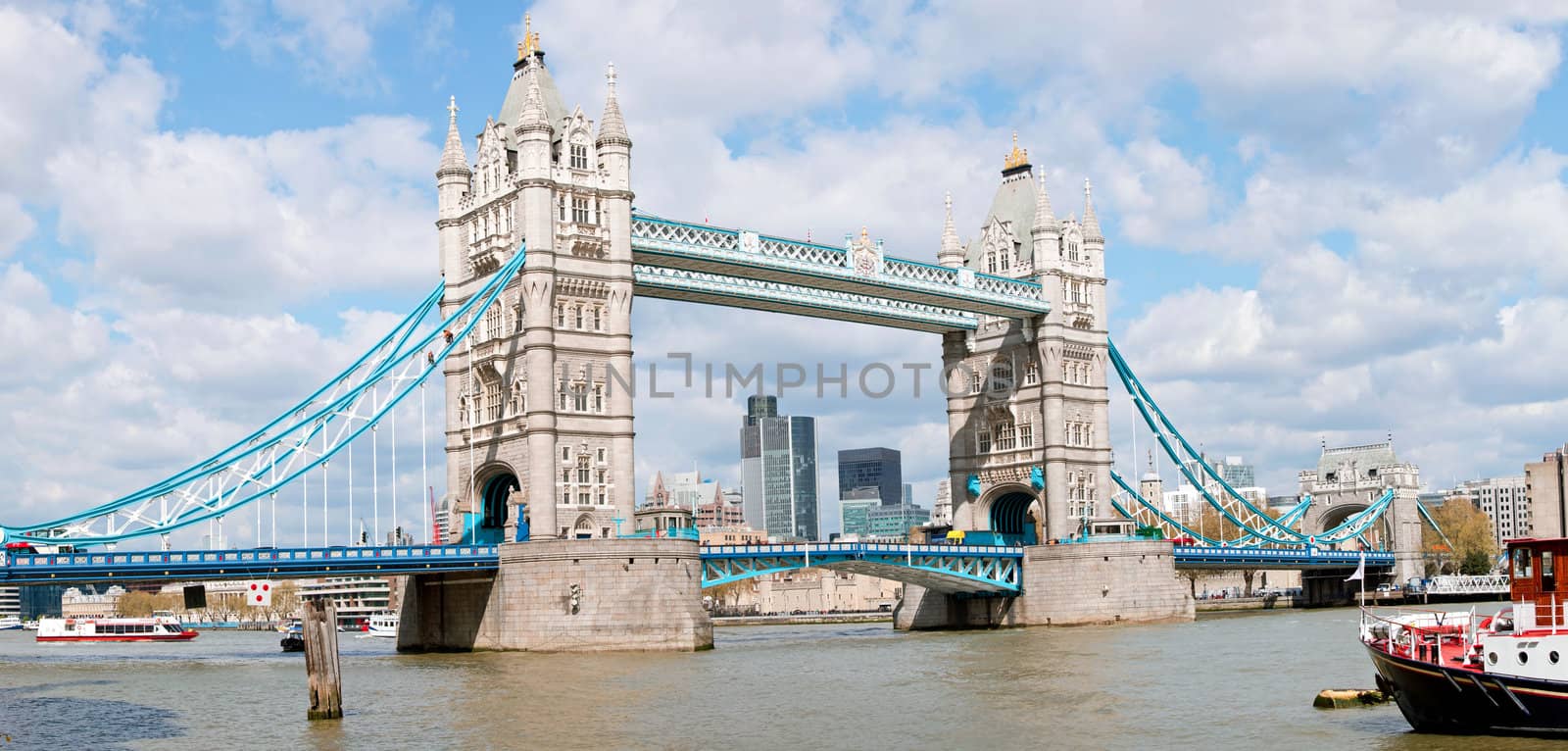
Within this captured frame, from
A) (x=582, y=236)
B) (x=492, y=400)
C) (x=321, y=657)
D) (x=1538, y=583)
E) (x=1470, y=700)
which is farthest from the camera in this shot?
(x=492, y=400)

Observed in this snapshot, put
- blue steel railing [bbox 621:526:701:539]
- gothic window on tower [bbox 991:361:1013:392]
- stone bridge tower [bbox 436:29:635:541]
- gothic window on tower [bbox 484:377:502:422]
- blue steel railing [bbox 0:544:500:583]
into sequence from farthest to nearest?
gothic window on tower [bbox 991:361:1013:392] < gothic window on tower [bbox 484:377:502:422] < stone bridge tower [bbox 436:29:635:541] < blue steel railing [bbox 621:526:701:539] < blue steel railing [bbox 0:544:500:583]

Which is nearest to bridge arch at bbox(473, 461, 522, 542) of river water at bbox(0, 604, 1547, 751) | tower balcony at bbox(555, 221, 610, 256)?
river water at bbox(0, 604, 1547, 751)

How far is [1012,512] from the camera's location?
97375 mm

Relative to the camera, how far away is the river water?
35.7 metres

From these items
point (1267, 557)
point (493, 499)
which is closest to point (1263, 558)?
point (1267, 557)

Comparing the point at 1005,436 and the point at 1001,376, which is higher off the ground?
the point at 1001,376

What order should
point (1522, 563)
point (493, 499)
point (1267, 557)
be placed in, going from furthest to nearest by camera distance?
point (1267, 557) → point (493, 499) → point (1522, 563)

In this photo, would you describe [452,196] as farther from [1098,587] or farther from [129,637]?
[129,637]

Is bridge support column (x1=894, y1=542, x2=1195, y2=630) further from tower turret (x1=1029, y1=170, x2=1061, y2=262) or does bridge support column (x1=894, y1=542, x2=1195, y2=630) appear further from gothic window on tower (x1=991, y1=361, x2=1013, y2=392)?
tower turret (x1=1029, y1=170, x2=1061, y2=262)

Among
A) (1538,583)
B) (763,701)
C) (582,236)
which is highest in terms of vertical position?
(582,236)

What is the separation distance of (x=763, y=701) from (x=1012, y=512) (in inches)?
2164

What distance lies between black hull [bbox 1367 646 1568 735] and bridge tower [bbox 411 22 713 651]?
34.5m

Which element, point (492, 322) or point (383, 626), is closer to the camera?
point (492, 322)

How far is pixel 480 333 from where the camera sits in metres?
72.8
